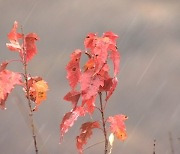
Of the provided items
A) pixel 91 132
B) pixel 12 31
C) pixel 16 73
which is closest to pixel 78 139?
pixel 91 132

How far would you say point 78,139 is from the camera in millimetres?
8062

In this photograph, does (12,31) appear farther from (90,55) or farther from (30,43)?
(90,55)

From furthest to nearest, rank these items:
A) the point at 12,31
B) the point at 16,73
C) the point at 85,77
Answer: the point at 12,31 < the point at 16,73 < the point at 85,77

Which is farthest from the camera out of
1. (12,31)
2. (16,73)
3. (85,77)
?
(12,31)

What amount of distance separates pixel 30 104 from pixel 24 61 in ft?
2.43

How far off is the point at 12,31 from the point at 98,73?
200 cm

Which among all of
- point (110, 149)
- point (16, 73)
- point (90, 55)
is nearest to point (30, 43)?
point (16, 73)

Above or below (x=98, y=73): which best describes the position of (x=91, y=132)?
below

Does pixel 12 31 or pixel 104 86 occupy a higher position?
pixel 12 31

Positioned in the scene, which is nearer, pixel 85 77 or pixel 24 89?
pixel 85 77

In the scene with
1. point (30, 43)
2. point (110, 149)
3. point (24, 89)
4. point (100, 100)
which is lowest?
point (110, 149)

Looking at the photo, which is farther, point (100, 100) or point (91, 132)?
point (91, 132)

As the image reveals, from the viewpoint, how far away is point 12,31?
8312mm

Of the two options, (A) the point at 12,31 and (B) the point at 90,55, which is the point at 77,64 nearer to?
(B) the point at 90,55
